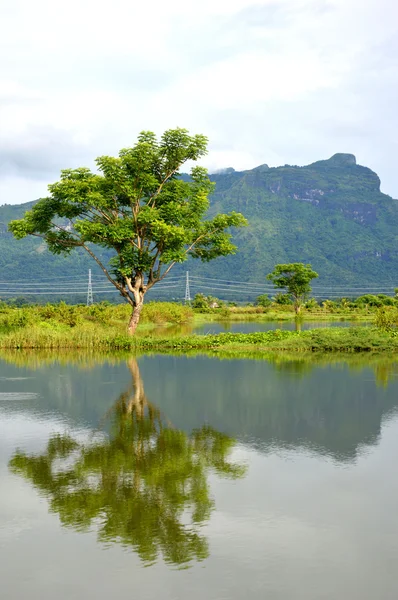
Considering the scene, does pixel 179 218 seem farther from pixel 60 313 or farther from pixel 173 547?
pixel 173 547

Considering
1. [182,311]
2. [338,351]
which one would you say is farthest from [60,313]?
[182,311]

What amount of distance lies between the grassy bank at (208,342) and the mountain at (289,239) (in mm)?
107485

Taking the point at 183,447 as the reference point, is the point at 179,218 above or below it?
above

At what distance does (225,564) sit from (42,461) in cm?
413

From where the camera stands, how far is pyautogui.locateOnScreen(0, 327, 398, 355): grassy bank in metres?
24.5

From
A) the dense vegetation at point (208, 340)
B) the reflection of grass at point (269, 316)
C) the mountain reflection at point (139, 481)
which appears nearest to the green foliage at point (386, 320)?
the dense vegetation at point (208, 340)

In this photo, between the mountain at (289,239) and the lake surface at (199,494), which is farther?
the mountain at (289,239)

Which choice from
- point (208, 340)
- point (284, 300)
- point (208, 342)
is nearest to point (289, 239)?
point (284, 300)

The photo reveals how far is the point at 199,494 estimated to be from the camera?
7.28 meters

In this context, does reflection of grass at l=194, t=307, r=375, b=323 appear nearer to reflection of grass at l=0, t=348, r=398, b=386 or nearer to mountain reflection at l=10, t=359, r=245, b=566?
reflection of grass at l=0, t=348, r=398, b=386

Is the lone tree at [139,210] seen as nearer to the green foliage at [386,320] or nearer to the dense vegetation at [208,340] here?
the dense vegetation at [208,340]

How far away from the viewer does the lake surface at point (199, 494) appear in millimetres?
5250

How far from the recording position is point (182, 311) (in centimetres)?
4894

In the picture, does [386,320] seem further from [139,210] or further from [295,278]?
[295,278]
